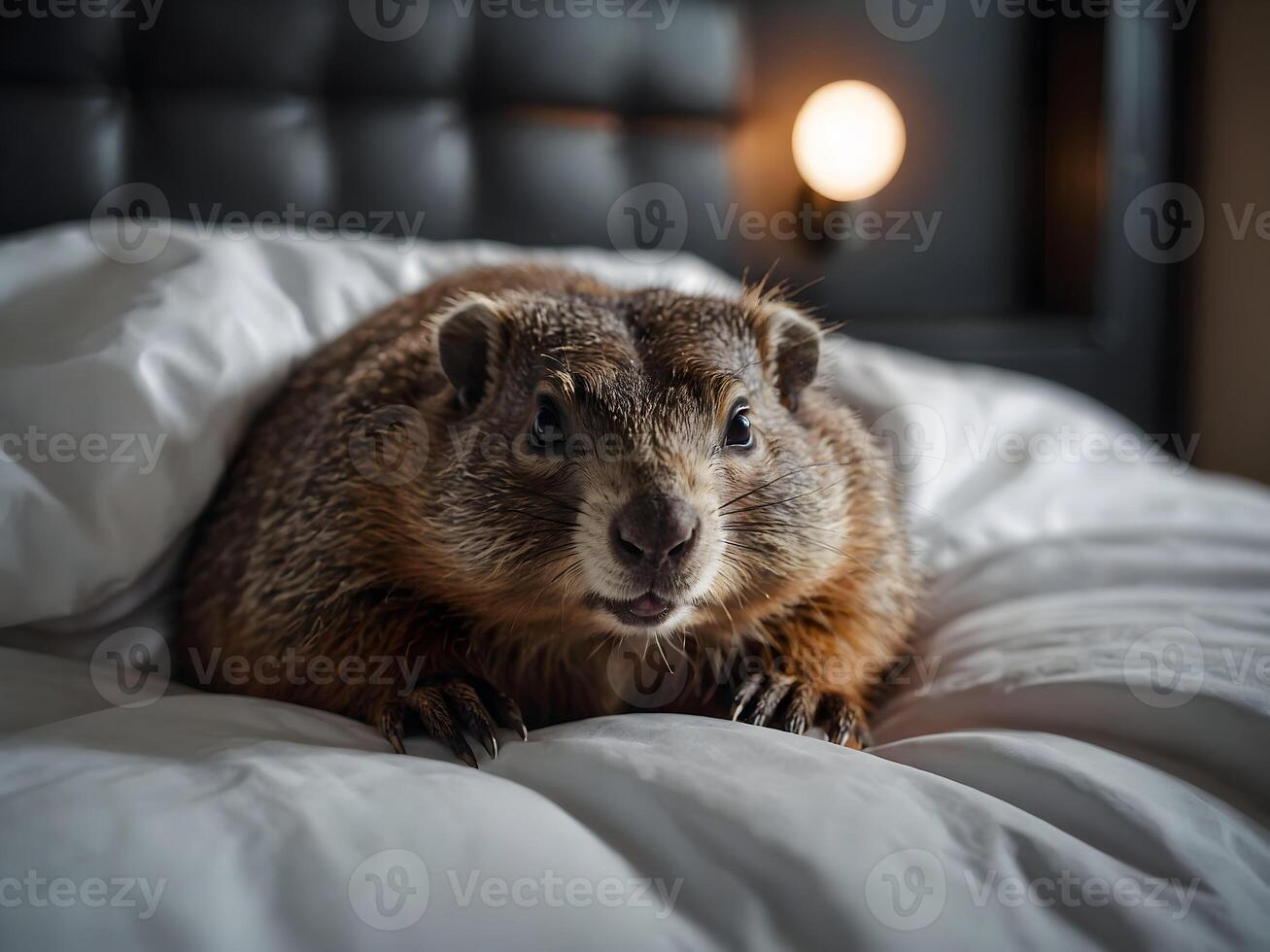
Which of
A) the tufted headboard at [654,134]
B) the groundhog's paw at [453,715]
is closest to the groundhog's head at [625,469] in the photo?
the groundhog's paw at [453,715]

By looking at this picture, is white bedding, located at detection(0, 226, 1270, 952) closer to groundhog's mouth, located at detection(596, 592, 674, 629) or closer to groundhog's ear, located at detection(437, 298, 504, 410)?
groundhog's mouth, located at detection(596, 592, 674, 629)

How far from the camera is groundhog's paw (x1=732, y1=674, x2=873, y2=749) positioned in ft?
3.40

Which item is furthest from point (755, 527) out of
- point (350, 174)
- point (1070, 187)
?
point (1070, 187)

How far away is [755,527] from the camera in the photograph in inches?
42.3

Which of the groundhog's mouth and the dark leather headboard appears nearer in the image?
the groundhog's mouth

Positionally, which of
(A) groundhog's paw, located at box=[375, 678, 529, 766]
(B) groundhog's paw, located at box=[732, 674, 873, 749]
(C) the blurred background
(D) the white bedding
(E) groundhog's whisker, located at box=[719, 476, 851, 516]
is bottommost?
(B) groundhog's paw, located at box=[732, 674, 873, 749]

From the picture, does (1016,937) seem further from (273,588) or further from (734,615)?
(273,588)

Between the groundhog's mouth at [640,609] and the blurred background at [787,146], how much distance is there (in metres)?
1.33

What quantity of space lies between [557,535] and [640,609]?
0.42 feet

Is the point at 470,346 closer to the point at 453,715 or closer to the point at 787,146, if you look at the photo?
the point at 453,715

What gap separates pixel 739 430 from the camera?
3.64 ft

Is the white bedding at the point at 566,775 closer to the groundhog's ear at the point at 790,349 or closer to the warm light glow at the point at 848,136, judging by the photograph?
the groundhog's ear at the point at 790,349

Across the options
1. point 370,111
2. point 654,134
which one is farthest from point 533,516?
point 654,134

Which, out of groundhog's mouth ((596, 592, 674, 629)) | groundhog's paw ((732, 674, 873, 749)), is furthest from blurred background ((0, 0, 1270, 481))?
groundhog's mouth ((596, 592, 674, 629))
